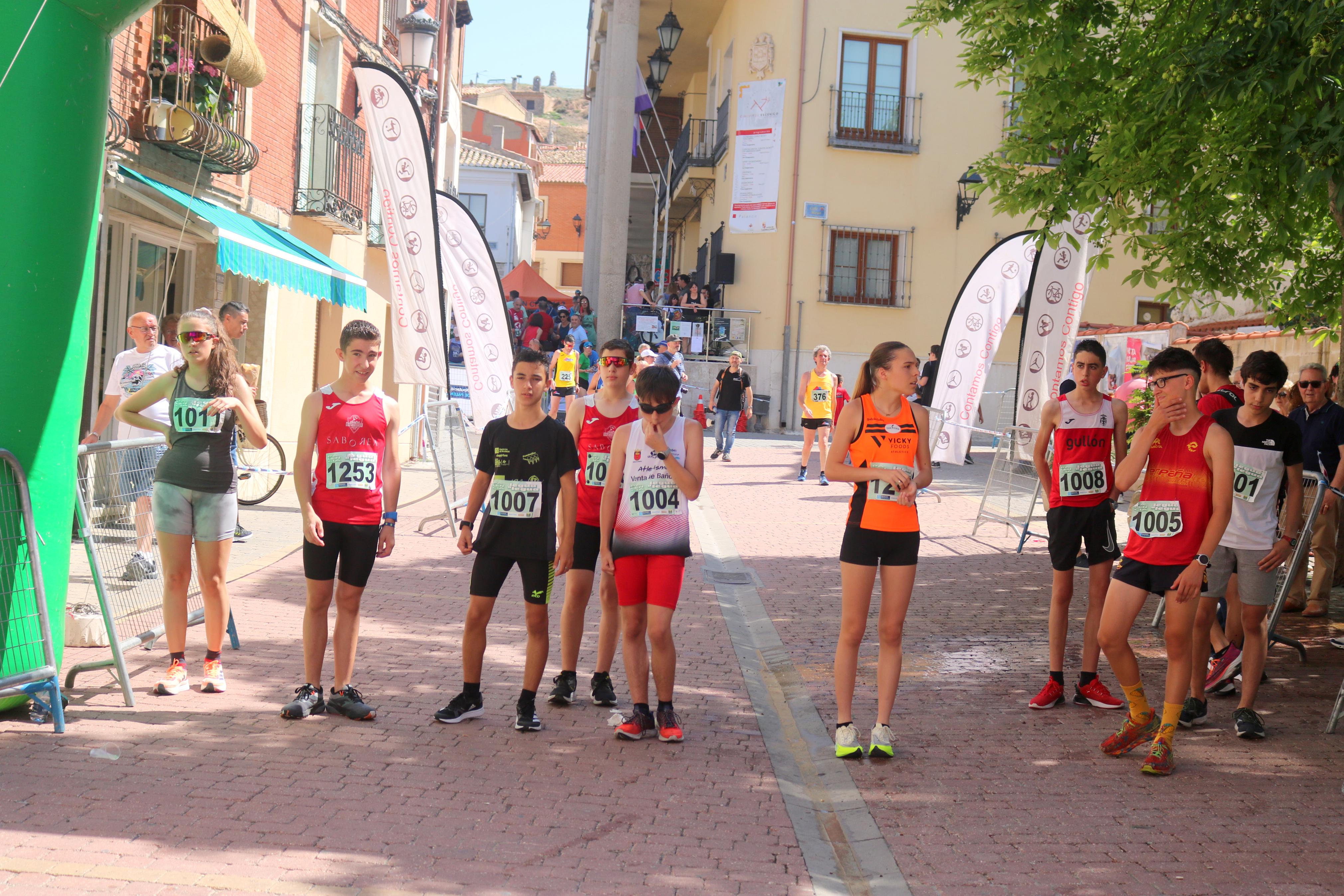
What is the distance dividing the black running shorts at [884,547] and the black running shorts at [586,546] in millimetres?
1300

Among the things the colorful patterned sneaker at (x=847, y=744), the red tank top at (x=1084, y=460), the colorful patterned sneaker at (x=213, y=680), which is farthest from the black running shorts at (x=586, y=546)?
the red tank top at (x=1084, y=460)

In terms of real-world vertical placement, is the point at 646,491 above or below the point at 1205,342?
below

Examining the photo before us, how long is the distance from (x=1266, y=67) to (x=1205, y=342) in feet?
4.74

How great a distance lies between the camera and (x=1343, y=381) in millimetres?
9195

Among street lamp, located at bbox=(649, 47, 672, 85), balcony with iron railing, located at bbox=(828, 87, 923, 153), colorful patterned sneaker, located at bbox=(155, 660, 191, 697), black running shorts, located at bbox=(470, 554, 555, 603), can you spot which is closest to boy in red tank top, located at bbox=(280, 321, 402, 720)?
black running shorts, located at bbox=(470, 554, 555, 603)

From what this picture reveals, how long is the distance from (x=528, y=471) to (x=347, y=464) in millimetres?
850

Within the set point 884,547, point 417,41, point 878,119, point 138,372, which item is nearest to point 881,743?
point 884,547

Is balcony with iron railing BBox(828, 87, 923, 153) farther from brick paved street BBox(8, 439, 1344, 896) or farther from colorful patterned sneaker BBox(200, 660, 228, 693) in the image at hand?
colorful patterned sneaker BBox(200, 660, 228, 693)

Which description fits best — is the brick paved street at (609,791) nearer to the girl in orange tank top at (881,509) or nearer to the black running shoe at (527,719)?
the black running shoe at (527,719)

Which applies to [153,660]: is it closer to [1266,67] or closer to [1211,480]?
[1211,480]

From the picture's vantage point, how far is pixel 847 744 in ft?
18.3

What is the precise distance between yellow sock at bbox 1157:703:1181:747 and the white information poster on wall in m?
22.5

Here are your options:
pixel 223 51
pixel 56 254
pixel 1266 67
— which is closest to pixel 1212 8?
pixel 1266 67

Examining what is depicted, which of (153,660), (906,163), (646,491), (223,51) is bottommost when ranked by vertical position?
(153,660)
